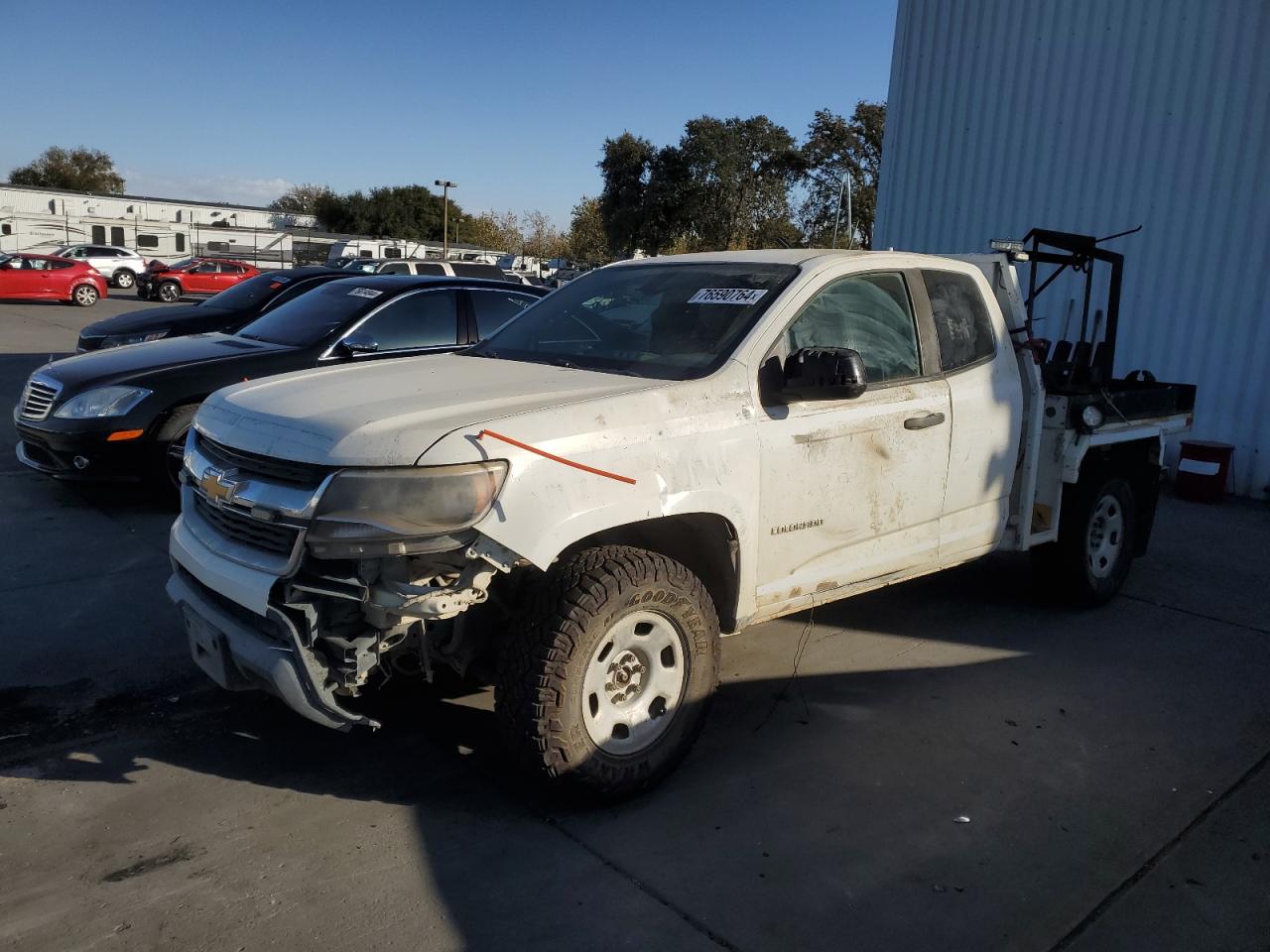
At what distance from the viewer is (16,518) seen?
6711 mm

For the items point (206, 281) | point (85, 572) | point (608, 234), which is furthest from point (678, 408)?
point (608, 234)

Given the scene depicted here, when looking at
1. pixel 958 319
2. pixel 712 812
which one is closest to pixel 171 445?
pixel 712 812

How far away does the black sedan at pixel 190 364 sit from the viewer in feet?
22.0

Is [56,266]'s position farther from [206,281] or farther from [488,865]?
[488,865]

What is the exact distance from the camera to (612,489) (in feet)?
10.7

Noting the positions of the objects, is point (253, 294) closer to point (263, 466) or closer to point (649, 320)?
point (649, 320)

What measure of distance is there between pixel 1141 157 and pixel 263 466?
10.4m

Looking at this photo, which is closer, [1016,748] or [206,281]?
[1016,748]

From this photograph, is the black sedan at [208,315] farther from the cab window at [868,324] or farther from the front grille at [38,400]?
the cab window at [868,324]

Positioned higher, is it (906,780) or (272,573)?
(272,573)

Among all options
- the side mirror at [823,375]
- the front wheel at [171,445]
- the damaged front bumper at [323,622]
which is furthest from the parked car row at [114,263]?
the side mirror at [823,375]

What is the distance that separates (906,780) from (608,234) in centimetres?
3918

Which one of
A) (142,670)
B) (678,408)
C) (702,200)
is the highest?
(702,200)

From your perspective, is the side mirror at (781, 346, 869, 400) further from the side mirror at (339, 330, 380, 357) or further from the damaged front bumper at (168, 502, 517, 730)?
the side mirror at (339, 330, 380, 357)
